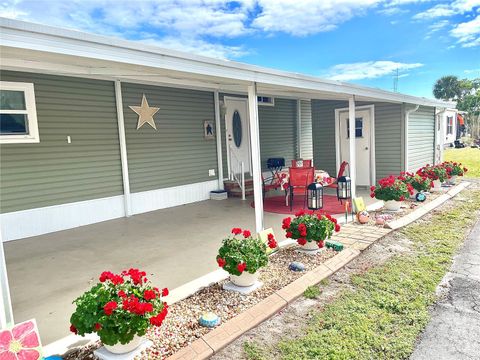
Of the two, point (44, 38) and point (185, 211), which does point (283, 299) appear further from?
point (185, 211)

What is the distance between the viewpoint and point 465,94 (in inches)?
1422

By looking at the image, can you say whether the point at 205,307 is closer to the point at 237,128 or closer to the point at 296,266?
the point at 296,266

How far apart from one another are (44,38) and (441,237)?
4.80 m

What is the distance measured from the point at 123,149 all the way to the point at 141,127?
0.58 m

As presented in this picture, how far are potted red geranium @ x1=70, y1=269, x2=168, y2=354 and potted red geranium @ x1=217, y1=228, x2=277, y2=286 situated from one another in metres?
0.88

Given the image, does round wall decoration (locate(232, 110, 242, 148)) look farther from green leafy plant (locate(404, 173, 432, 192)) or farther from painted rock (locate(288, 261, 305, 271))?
painted rock (locate(288, 261, 305, 271))

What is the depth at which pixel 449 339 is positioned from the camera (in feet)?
7.63

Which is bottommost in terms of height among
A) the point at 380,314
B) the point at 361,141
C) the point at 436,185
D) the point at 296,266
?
the point at 380,314

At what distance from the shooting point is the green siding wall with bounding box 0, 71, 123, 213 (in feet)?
16.3

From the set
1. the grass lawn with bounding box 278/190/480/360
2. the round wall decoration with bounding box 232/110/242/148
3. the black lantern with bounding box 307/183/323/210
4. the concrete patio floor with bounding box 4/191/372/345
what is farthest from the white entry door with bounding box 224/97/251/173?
the grass lawn with bounding box 278/190/480/360

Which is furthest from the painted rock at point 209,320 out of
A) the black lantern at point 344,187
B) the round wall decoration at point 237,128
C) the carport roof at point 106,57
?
the round wall decoration at point 237,128

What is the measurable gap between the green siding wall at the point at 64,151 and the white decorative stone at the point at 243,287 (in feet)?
11.9

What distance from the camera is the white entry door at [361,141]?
28.1 feet

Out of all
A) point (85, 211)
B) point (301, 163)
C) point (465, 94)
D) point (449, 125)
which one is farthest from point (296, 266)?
point (465, 94)
